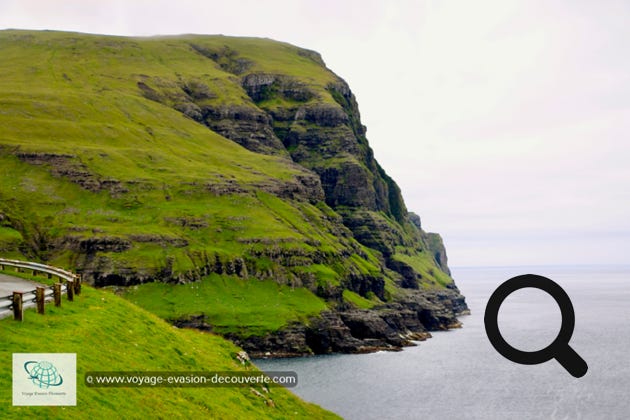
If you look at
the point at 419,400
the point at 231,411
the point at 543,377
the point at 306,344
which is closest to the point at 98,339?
the point at 231,411

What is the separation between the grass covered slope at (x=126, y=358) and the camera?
24.8 metres

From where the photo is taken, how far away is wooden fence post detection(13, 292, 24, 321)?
29.0 metres

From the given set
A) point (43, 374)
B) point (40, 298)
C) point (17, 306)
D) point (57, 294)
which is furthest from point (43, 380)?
point (57, 294)

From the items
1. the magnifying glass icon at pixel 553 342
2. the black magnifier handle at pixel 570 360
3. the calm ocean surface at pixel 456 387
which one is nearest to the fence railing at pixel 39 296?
the magnifying glass icon at pixel 553 342

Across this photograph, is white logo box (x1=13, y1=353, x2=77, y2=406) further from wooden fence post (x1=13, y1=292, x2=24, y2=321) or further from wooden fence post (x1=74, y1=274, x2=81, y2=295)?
wooden fence post (x1=74, y1=274, x2=81, y2=295)

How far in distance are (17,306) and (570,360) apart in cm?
2662

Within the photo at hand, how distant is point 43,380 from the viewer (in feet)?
74.6

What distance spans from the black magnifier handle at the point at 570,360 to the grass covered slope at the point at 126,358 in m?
17.8

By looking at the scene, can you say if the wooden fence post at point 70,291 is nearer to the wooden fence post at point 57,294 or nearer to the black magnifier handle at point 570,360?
the wooden fence post at point 57,294

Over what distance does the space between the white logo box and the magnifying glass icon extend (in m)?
17.8

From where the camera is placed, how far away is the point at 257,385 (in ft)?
144

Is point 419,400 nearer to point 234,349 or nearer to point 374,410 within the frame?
point 374,410

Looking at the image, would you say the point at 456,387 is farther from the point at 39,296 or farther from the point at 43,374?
the point at 43,374

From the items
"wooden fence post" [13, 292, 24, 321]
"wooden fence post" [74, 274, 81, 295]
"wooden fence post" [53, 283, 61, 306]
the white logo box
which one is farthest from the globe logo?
"wooden fence post" [74, 274, 81, 295]
